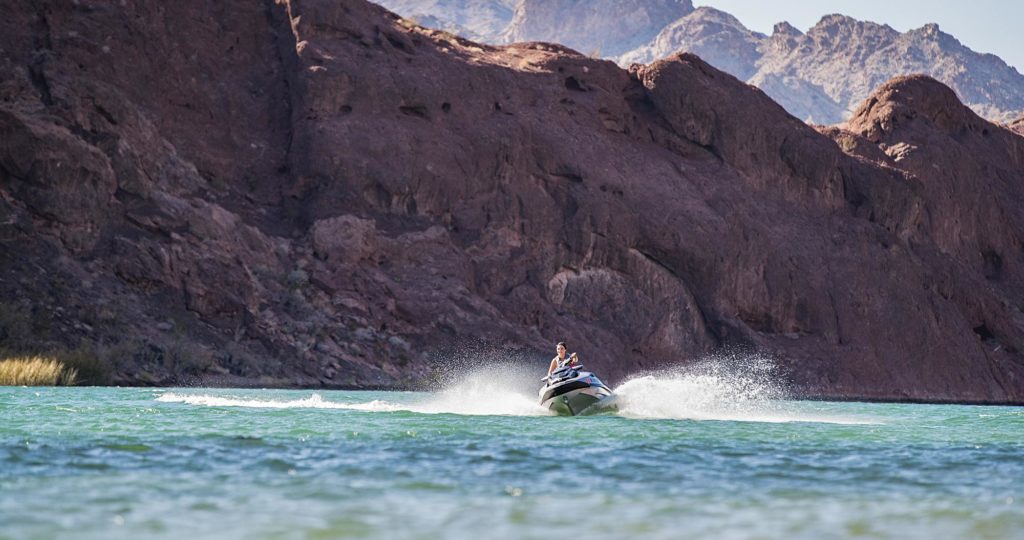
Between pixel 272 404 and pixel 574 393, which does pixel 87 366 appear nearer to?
pixel 272 404

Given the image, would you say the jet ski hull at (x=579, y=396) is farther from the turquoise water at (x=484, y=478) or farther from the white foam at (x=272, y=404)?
the white foam at (x=272, y=404)

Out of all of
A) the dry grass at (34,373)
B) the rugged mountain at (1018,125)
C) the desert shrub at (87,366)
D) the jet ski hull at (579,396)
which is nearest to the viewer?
the jet ski hull at (579,396)

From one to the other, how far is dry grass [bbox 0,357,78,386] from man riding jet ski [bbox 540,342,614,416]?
2422 cm

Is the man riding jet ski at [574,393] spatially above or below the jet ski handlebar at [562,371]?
below

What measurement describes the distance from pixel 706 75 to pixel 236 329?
1725 inches

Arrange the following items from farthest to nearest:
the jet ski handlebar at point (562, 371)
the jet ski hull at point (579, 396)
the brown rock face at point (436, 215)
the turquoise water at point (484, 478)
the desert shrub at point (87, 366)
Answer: the brown rock face at point (436, 215) < the desert shrub at point (87, 366) < the jet ski handlebar at point (562, 371) < the jet ski hull at point (579, 396) < the turquoise water at point (484, 478)

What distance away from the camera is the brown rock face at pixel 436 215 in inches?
2509

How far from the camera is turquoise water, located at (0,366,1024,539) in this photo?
14180mm

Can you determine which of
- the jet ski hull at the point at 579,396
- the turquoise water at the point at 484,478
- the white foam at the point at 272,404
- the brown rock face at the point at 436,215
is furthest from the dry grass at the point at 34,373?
the jet ski hull at the point at 579,396

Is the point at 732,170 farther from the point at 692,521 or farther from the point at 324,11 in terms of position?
the point at 692,521

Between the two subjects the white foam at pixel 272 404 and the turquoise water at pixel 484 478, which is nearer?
the turquoise water at pixel 484 478

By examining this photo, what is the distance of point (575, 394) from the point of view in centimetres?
3303

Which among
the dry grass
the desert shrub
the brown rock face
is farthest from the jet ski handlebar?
the brown rock face

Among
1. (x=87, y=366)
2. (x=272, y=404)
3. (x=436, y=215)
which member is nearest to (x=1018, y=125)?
(x=436, y=215)
